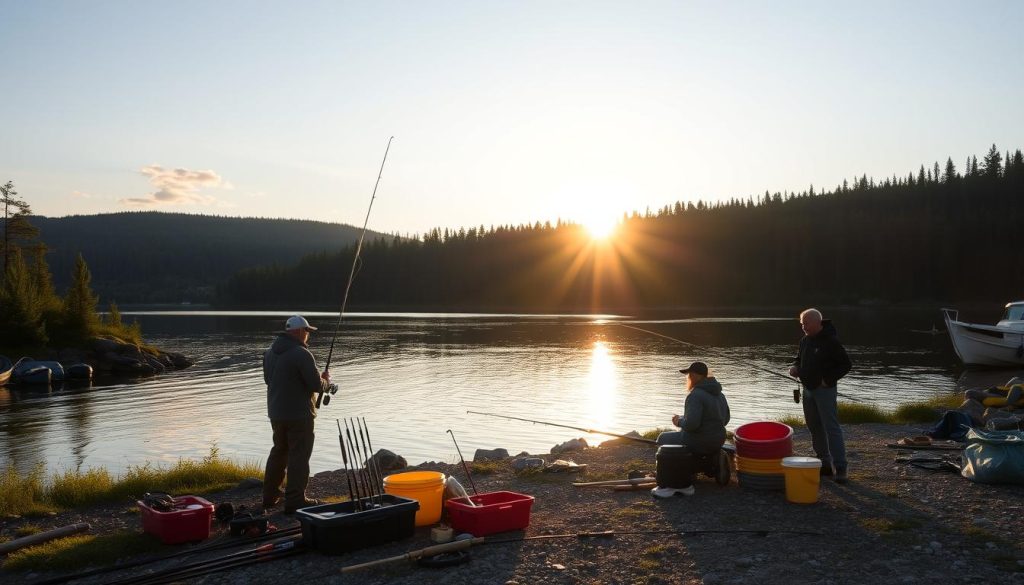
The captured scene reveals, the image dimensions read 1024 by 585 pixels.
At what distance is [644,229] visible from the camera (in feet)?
547

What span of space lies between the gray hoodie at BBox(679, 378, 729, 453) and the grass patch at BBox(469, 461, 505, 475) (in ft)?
12.3

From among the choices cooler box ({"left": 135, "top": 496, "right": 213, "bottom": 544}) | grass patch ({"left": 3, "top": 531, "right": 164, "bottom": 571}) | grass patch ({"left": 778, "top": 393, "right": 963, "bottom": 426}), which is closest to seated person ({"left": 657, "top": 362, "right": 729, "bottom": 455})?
cooler box ({"left": 135, "top": 496, "right": 213, "bottom": 544})

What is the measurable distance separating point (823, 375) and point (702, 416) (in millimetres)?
1494

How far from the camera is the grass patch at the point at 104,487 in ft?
31.7

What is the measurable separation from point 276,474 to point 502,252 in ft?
510

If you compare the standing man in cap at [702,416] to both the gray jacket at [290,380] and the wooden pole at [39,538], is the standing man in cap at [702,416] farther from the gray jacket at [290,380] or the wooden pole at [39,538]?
the wooden pole at [39,538]

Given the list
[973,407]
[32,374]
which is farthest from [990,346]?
[32,374]

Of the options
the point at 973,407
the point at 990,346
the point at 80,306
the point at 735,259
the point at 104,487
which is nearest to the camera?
the point at 104,487

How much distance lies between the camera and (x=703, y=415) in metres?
8.97

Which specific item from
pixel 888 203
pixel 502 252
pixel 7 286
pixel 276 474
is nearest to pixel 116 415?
pixel 276 474

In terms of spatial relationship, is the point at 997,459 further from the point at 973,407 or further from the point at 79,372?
the point at 79,372

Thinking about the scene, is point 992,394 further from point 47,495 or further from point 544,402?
point 47,495

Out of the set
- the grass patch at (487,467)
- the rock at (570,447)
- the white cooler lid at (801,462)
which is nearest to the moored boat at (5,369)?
the rock at (570,447)

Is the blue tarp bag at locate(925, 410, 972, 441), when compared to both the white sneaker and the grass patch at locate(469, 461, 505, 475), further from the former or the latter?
the grass patch at locate(469, 461, 505, 475)
